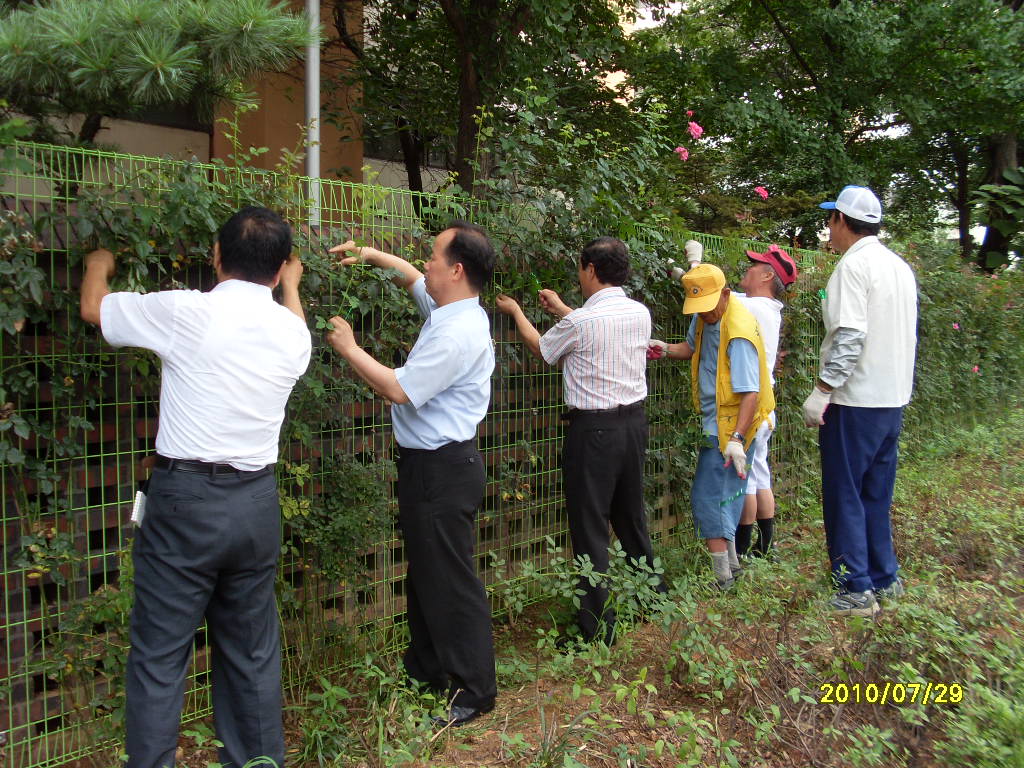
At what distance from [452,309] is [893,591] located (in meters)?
3.11

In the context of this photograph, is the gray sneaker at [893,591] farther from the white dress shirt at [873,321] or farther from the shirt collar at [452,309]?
the shirt collar at [452,309]

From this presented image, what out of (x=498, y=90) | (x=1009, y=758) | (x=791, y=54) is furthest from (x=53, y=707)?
(x=791, y=54)

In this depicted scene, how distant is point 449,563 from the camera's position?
3.34 metres

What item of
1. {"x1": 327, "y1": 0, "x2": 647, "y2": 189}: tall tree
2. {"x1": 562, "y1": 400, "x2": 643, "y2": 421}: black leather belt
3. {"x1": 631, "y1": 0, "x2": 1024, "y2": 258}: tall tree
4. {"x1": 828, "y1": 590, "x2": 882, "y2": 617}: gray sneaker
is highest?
{"x1": 631, "y1": 0, "x2": 1024, "y2": 258}: tall tree

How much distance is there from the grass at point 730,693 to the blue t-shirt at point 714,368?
0.97 metres

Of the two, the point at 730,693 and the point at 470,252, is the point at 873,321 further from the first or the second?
the point at 470,252

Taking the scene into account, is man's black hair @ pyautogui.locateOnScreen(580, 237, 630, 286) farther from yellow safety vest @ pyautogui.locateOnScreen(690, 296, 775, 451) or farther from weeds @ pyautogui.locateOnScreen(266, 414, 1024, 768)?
weeds @ pyautogui.locateOnScreen(266, 414, 1024, 768)

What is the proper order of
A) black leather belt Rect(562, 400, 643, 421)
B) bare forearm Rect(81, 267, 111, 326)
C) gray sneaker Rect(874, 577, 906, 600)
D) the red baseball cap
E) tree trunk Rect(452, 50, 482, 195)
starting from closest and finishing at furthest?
bare forearm Rect(81, 267, 111, 326) → black leather belt Rect(562, 400, 643, 421) → gray sneaker Rect(874, 577, 906, 600) → the red baseball cap → tree trunk Rect(452, 50, 482, 195)

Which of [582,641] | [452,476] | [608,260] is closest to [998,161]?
[608,260]

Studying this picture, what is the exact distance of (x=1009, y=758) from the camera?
2.87 metres

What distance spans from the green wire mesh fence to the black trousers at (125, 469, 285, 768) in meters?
0.40

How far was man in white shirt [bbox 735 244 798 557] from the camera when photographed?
17.1 feet

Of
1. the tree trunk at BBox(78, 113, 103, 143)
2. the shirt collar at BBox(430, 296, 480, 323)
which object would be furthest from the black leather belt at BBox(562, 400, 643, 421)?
the tree trunk at BBox(78, 113, 103, 143)

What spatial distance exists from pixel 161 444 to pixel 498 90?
5.54 m
